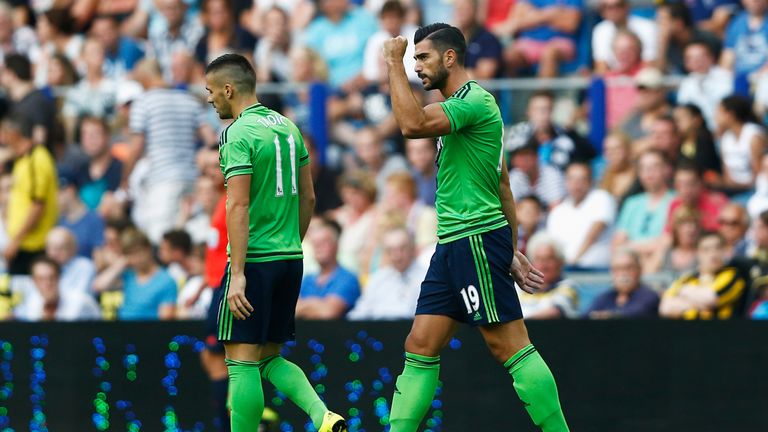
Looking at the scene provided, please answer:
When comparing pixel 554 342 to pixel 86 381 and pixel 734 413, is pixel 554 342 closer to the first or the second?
pixel 734 413

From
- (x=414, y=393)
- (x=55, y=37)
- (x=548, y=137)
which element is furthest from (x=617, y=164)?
(x=55, y=37)

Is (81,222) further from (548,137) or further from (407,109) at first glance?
(407,109)

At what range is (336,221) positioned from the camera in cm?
1168

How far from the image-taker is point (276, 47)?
45.7 feet

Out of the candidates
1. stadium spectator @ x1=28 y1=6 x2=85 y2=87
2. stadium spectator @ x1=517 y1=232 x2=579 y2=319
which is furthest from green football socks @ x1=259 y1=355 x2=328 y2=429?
stadium spectator @ x1=28 y1=6 x2=85 y2=87

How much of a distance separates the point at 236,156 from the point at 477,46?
6.22 meters

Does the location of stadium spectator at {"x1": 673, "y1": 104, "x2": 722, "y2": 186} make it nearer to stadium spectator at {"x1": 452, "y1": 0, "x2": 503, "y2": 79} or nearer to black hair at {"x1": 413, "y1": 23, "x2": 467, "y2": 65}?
stadium spectator at {"x1": 452, "y1": 0, "x2": 503, "y2": 79}

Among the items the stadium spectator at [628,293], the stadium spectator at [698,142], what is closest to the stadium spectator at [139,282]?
the stadium spectator at [628,293]

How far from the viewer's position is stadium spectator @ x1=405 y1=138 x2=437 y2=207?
12055mm

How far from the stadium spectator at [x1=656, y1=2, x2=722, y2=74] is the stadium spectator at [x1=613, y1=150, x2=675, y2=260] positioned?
1388mm

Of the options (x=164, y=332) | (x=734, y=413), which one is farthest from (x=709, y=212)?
(x=164, y=332)

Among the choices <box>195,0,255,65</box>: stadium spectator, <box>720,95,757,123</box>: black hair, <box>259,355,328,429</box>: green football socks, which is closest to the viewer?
<box>259,355,328,429</box>: green football socks

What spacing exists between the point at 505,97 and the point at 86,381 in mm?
4474

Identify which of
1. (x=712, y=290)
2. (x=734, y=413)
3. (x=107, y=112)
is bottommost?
(x=734, y=413)
